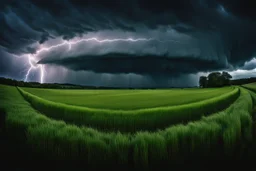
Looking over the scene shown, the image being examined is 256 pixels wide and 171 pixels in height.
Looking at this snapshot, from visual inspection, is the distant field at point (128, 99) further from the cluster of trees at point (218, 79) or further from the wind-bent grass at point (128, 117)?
the cluster of trees at point (218, 79)

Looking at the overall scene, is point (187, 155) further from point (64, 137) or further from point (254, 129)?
point (254, 129)

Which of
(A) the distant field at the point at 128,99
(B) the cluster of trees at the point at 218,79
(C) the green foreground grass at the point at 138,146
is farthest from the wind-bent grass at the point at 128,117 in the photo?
(B) the cluster of trees at the point at 218,79

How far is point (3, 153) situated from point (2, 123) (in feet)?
9.99

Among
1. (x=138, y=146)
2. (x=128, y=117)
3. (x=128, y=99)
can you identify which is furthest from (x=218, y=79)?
(x=138, y=146)

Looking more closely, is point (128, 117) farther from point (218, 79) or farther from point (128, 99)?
point (218, 79)

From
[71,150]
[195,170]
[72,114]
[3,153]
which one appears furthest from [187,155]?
[72,114]

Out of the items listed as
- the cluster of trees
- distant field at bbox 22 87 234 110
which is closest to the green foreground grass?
distant field at bbox 22 87 234 110

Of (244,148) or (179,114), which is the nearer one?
(244,148)

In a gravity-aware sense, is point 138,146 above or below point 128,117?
above

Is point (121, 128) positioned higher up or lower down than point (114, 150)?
lower down

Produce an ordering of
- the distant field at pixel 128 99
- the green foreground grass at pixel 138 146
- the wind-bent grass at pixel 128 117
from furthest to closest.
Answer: the distant field at pixel 128 99 < the wind-bent grass at pixel 128 117 < the green foreground grass at pixel 138 146

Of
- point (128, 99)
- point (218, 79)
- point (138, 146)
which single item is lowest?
point (128, 99)

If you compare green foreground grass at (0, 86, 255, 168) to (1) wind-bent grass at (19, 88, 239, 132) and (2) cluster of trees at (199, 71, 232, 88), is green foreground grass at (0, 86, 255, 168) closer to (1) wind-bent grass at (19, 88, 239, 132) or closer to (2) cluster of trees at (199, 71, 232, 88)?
(1) wind-bent grass at (19, 88, 239, 132)

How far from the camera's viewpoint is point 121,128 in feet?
26.6
